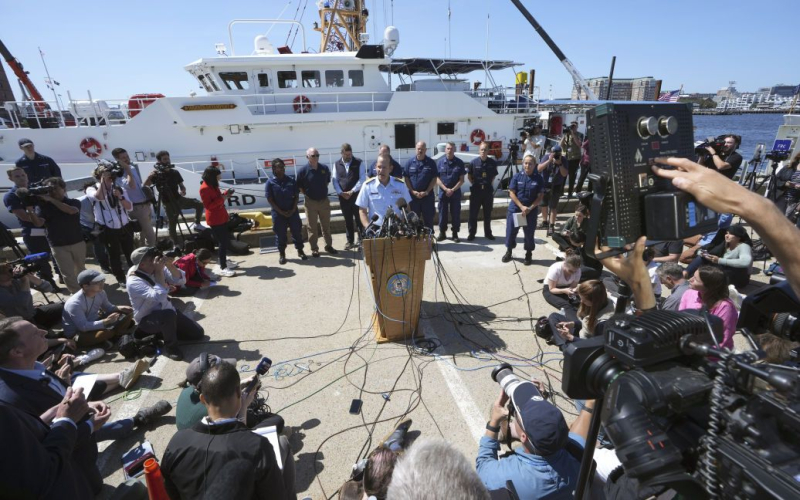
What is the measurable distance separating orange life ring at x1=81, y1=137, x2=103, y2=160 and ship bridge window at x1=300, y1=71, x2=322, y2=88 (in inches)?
230

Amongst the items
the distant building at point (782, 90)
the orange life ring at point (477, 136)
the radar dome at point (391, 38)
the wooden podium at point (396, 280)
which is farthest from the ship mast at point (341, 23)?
the distant building at point (782, 90)

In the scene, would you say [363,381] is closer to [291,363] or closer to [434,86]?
[291,363]

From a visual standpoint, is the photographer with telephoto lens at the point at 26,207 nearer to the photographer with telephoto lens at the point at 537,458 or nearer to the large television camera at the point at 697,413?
the photographer with telephoto lens at the point at 537,458

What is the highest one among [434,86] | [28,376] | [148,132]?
[434,86]

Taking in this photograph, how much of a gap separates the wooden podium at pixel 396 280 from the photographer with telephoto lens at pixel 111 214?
4024 millimetres

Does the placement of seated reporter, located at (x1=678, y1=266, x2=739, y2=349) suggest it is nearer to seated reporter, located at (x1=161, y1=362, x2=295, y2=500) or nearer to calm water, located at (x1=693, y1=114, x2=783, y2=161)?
seated reporter, located at (x1=161, y1=362, x2=295, y2=500)

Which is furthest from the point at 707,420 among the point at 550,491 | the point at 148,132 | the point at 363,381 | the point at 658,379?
the point at 148,132

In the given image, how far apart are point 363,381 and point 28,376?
93.8 inches

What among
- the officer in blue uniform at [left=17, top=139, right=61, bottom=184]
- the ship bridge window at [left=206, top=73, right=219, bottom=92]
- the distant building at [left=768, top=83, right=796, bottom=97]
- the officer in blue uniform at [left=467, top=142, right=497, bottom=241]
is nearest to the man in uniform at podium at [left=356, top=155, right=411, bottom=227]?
the officer in blue uniform at [left=467, top=142, right=497, bottom=241]

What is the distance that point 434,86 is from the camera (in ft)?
42.6

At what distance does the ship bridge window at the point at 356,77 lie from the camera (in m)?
11.6

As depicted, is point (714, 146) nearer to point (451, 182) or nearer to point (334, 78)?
point (451, 182)

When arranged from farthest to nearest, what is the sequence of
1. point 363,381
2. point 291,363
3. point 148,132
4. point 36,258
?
point 148,132 < point 36,258 < point 291,363 < point 363,381

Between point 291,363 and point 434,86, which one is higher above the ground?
point 434,86
